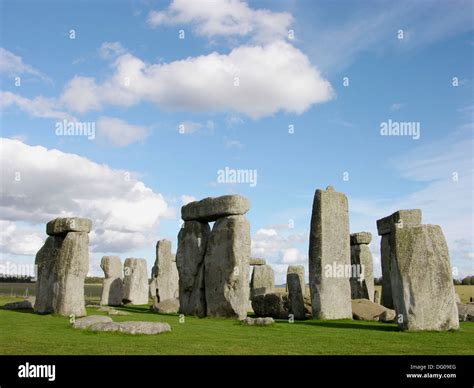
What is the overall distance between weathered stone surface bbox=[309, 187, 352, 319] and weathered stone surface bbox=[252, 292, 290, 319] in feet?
4.76

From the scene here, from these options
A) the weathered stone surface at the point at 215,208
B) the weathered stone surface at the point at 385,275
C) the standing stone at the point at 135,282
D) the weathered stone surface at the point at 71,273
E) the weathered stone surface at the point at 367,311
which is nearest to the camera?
the weathered stone surface at the point at 367,311

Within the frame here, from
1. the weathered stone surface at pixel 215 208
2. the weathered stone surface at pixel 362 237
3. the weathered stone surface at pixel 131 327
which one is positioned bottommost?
the weathered stone surface at pixel 131 327

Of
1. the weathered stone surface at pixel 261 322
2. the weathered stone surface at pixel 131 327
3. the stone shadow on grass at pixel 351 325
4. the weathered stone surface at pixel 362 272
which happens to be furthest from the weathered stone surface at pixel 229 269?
the weathered stone surface at pixel 362 272

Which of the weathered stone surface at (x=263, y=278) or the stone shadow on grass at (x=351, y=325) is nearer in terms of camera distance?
the stone shadow on grass at (x=351, y=325)

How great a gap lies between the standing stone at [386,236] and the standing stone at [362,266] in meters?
1.63

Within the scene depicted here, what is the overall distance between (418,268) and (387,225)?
840 cm

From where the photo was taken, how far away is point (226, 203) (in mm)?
16266

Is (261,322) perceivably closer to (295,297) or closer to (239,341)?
(239,341)

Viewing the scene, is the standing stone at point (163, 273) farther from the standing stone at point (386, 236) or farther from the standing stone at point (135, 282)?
the standing stone at point (386, 236)

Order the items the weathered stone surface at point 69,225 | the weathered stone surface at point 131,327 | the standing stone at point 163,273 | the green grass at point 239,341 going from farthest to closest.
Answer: the standing stone at point 163,273, the weathered stone surface at point 69,225, the weathered stone surface at point 131,327, the green grass at point 239,341

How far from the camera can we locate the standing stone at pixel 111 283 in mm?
26000

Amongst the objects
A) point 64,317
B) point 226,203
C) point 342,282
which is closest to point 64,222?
point 64,317

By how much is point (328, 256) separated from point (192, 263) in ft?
16.1

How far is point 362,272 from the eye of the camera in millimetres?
21359
